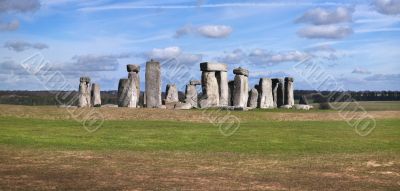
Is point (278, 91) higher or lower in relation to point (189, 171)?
higher

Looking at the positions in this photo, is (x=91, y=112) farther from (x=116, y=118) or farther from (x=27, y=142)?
(x=27, y=142)

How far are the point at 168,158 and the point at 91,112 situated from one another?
15.0 meters

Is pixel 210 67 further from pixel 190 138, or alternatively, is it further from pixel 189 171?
pixel 189 171

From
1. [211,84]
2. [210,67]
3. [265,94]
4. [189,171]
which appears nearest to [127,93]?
[211,84]

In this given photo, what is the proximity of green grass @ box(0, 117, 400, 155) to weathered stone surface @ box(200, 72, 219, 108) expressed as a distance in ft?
35.1

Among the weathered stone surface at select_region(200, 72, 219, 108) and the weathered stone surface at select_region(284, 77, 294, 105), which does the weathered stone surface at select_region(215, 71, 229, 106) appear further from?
the weathered stone surface at select_region(284, 77, 294, 105)

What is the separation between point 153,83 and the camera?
3719 centimetres

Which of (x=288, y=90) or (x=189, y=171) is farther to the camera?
(x=288, y=90)

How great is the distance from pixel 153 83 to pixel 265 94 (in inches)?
436

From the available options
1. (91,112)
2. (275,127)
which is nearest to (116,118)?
(91,112)

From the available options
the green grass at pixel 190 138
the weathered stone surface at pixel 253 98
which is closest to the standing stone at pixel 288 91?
the weathered stone surface at pixel 253 98

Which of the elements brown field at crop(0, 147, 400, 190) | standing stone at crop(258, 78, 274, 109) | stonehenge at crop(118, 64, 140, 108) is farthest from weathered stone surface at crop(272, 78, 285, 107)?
brown field at crop(0, 147, 400, 190)

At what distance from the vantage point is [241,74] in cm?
4109

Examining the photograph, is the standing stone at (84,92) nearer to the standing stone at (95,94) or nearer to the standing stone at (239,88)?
the standing stone at (95,94)
